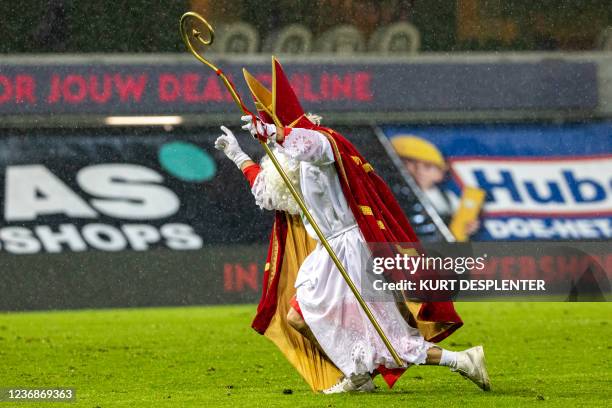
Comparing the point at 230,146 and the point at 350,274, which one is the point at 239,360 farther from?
the point at 350,274

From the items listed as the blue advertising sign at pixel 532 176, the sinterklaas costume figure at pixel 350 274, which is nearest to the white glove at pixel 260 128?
the sinterklaas costume figure at pixel 350 274

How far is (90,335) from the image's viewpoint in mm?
12969

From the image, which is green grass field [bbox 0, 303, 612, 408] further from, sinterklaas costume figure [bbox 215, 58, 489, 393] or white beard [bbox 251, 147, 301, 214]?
white beard [bbox 251, 147, 301, 214]

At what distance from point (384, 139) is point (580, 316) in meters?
4.14

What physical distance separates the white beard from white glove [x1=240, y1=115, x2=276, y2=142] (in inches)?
26.9

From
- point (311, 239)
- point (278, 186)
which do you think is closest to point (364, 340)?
point (311, 239)

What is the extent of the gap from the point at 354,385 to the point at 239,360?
2747 mm

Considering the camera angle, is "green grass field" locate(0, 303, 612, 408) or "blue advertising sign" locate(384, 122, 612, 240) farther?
"blue advertising sign" locate(384, 122, 612, 240)

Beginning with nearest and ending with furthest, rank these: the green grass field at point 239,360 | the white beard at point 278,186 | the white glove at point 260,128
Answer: the white glove at point 260,128
the green grass field at point 239,360
the white beard at point 278,186

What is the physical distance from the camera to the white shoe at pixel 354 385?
802 centimetres

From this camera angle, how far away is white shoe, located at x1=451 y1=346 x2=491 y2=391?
312 inches

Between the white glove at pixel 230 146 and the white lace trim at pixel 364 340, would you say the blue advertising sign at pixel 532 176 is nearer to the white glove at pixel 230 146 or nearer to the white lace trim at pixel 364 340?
the white glove at pixel 230 146

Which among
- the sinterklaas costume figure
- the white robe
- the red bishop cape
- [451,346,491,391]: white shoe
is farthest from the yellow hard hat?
[451,346,491,391]: white shoe

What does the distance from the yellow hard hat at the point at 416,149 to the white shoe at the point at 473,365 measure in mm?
8933
